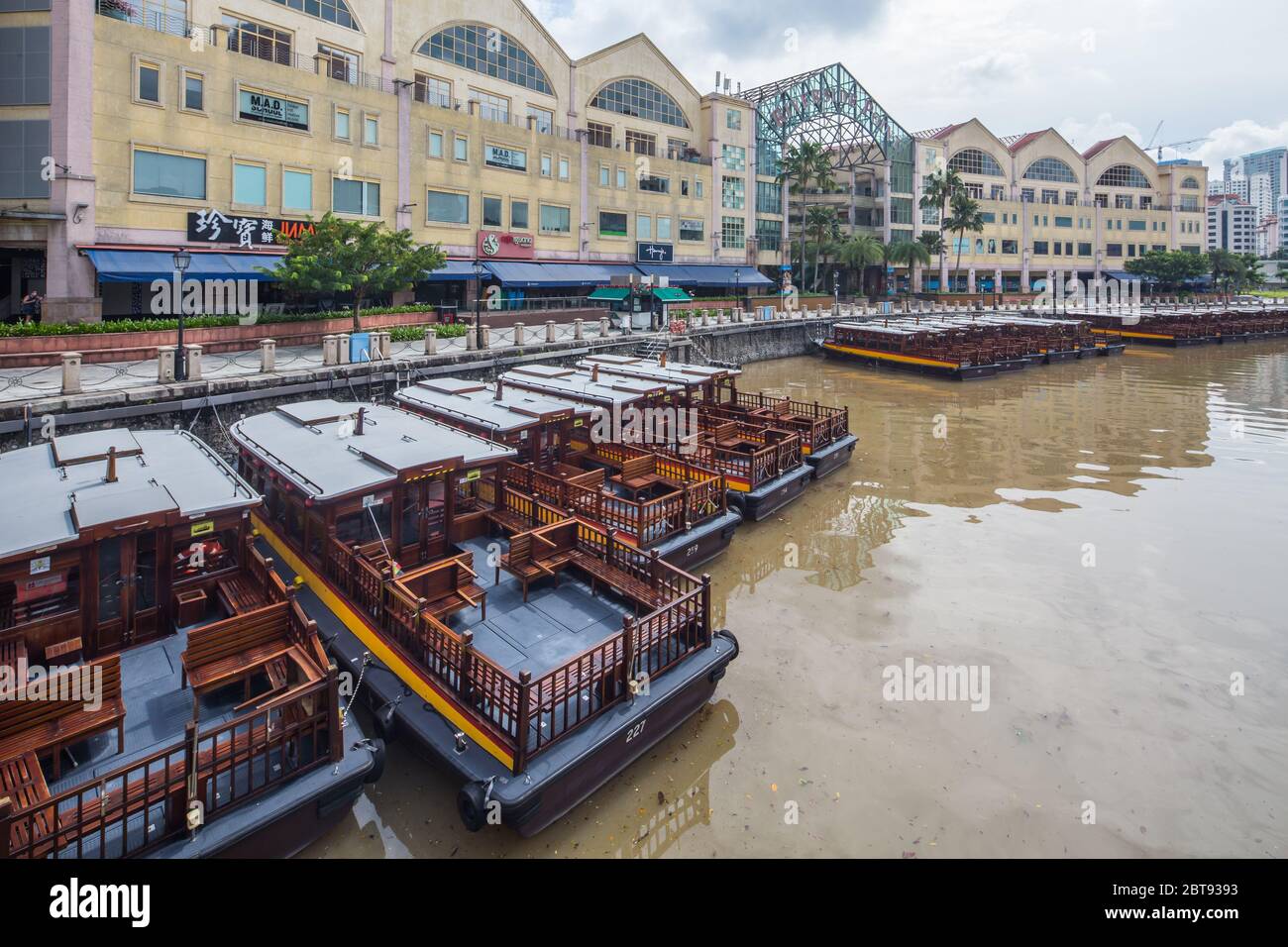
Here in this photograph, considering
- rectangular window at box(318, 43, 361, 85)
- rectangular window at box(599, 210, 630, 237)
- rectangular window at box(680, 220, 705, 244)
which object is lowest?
rectangular window at box(599, 210, 630, 237)

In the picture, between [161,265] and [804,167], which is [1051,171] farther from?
[161,265]

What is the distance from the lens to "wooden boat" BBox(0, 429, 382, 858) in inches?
241

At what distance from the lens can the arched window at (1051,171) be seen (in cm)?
8839

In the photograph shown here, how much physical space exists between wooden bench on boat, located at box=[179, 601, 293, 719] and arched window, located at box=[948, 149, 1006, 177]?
293 ft

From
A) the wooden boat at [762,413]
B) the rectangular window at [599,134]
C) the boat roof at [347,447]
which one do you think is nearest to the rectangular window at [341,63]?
the rectangular window at [599,134]

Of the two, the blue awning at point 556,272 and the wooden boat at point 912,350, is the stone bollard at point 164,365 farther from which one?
the wooden boat at point 912,350

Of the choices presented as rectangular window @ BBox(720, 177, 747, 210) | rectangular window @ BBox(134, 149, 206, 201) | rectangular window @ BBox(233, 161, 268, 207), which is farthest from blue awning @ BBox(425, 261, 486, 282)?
rectangular window @ BBox(720, 177, 747, 210)

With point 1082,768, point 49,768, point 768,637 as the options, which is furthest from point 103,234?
point 1082,768

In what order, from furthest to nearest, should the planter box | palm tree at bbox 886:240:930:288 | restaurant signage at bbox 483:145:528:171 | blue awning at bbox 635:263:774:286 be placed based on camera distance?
palm tree at bbox 886:240:930:288 < blue awning at bbox 635:263:774:286 < restaurant signage at bbox 483:145:528:171 < the planter box

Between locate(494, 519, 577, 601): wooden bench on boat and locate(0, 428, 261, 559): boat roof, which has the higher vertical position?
locate(0, 428, 261, 559): boat roof

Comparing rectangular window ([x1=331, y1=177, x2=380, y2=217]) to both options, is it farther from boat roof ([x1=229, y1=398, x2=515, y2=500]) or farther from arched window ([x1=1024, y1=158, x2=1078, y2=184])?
arched window ([x1=1024, y1=158, x2=1078, y2=184])

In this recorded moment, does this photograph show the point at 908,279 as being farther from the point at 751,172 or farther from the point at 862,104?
the point at 751,172

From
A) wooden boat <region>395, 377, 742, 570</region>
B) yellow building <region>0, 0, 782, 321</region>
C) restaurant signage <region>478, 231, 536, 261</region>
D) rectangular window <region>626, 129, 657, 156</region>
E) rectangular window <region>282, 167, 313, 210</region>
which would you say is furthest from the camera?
rectangular window <region>626, 129, 657, 156</region>

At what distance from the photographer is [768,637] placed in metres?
11.3
